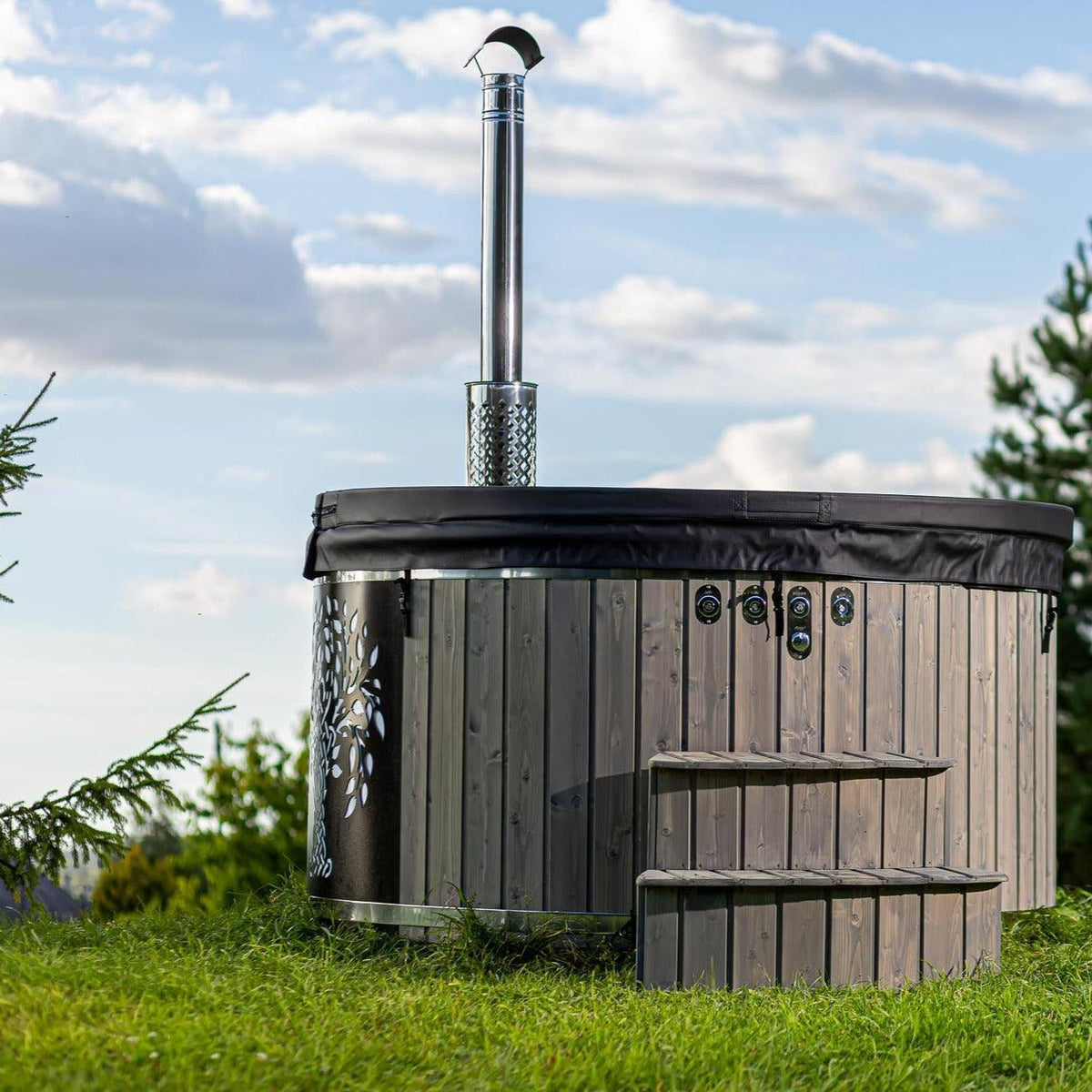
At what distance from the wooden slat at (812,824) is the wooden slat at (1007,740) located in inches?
51.7

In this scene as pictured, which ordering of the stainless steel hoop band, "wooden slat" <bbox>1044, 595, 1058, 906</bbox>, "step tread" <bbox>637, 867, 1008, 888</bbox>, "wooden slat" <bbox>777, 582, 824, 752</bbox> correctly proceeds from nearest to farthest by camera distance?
"step tread" <bbox>637, 867, 1008, 888</bbox> < "wooden slat" <bbox>777, 582, 824, 752</bbox> < the stainless steel hoop band < "wooden slat" <bbox>1044, 595, 1058, 906</bbox>

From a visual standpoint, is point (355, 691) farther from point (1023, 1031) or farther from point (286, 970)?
point (1023, 1031)

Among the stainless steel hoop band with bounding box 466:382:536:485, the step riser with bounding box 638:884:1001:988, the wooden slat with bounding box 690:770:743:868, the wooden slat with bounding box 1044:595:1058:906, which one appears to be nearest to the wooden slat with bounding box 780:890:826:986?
the step riser with bounding box 638:884:1001:988

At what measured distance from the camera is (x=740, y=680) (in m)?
6.18

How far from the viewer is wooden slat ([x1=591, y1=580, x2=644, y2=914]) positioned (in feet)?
20.0

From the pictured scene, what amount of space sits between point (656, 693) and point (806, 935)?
1.12m

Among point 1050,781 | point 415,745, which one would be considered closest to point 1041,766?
point 1050,781

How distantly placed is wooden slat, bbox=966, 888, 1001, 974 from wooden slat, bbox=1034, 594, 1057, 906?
1.17m

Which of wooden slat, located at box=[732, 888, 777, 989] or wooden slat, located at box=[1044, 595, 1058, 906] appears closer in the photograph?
wooden slat, located at box=[732, 888, 777, 989]

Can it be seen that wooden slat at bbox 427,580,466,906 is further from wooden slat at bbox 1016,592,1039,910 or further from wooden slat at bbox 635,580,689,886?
wooden slat at bbox 1016,592,1039,910

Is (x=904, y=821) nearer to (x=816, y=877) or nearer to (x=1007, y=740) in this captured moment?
(x=816, y=877)

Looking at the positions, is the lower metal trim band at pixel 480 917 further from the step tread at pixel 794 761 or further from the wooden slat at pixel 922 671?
the wooden slat at pixel 922 671

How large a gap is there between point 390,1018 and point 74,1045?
1.06 meters

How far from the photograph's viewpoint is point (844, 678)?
633cm
